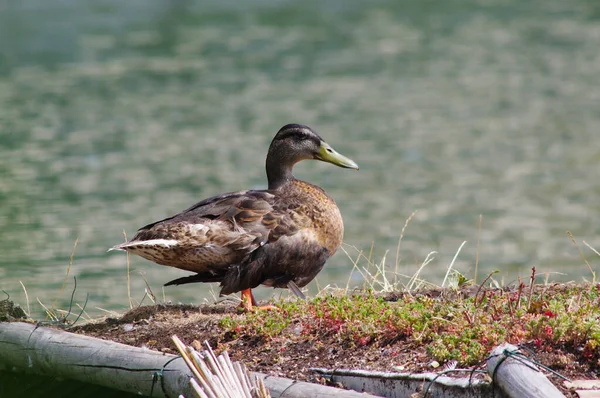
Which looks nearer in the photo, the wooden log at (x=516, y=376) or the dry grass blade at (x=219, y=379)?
the wooden log at (x=516, y=376)

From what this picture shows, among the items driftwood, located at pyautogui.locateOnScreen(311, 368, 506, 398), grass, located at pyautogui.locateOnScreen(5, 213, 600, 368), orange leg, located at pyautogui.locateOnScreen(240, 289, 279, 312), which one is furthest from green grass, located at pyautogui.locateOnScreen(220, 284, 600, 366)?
driftwood, located at pyautogui.locateOnScreen(311, 368, 506, 398)

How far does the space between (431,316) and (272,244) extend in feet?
5.42

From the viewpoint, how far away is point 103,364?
5.94 metres

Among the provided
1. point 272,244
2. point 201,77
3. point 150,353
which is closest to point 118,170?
point 201,77

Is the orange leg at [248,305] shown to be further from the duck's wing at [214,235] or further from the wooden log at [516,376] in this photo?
the wooden log at [516,376]

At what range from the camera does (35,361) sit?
6363mm

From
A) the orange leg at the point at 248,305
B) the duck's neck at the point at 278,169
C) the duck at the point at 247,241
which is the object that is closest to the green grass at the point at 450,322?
Result: the orange leg at the point at 248,305

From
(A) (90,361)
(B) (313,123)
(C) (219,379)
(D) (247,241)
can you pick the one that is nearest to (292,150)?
(D) (247,241)

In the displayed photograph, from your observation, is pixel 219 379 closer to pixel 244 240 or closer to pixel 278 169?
pixel 244 240

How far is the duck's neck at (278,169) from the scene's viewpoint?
7.99 meters

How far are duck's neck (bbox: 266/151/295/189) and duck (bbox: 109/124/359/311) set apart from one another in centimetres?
40

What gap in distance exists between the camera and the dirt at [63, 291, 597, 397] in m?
5.16

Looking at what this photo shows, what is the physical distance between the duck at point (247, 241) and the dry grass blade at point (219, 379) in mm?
1680

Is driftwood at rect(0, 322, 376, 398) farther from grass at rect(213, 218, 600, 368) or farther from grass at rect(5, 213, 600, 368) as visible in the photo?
grass at rect(213, 218, 600, 368)
